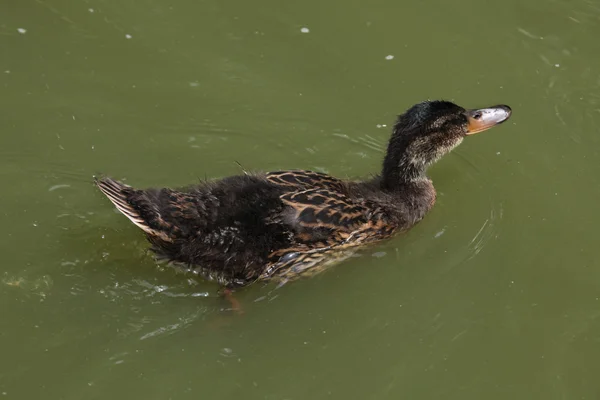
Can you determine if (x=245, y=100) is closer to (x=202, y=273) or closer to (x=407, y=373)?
(x=202, y=273)

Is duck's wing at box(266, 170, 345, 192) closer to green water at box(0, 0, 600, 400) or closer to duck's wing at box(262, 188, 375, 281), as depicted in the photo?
duck's wing at box(262, 188, 375, 281)

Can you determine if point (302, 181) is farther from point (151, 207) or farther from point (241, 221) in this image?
point (151, 207)

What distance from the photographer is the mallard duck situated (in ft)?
17.8

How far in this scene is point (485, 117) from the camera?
6.26 m

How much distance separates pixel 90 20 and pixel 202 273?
326cm

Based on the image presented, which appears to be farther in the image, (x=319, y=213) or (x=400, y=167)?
(x=400, y=167)

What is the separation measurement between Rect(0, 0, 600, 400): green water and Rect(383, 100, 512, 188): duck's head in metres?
0.53

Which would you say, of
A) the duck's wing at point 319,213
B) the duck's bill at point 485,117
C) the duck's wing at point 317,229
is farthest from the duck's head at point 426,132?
the duck's wing at point 319,213

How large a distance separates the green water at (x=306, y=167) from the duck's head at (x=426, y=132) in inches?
21.0

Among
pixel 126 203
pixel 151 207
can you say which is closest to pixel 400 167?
pixel 151 207

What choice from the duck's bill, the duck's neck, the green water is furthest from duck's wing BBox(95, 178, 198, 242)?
the duck's bill

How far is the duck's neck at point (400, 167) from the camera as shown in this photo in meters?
6.17

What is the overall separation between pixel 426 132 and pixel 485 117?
52cm

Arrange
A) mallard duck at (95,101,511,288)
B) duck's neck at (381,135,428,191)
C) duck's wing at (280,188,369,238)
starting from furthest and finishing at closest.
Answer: duck's neck at (381,135,428,191)
duck's wing at (280,188,369,238)
mallard duck at (95,101,511,288)
